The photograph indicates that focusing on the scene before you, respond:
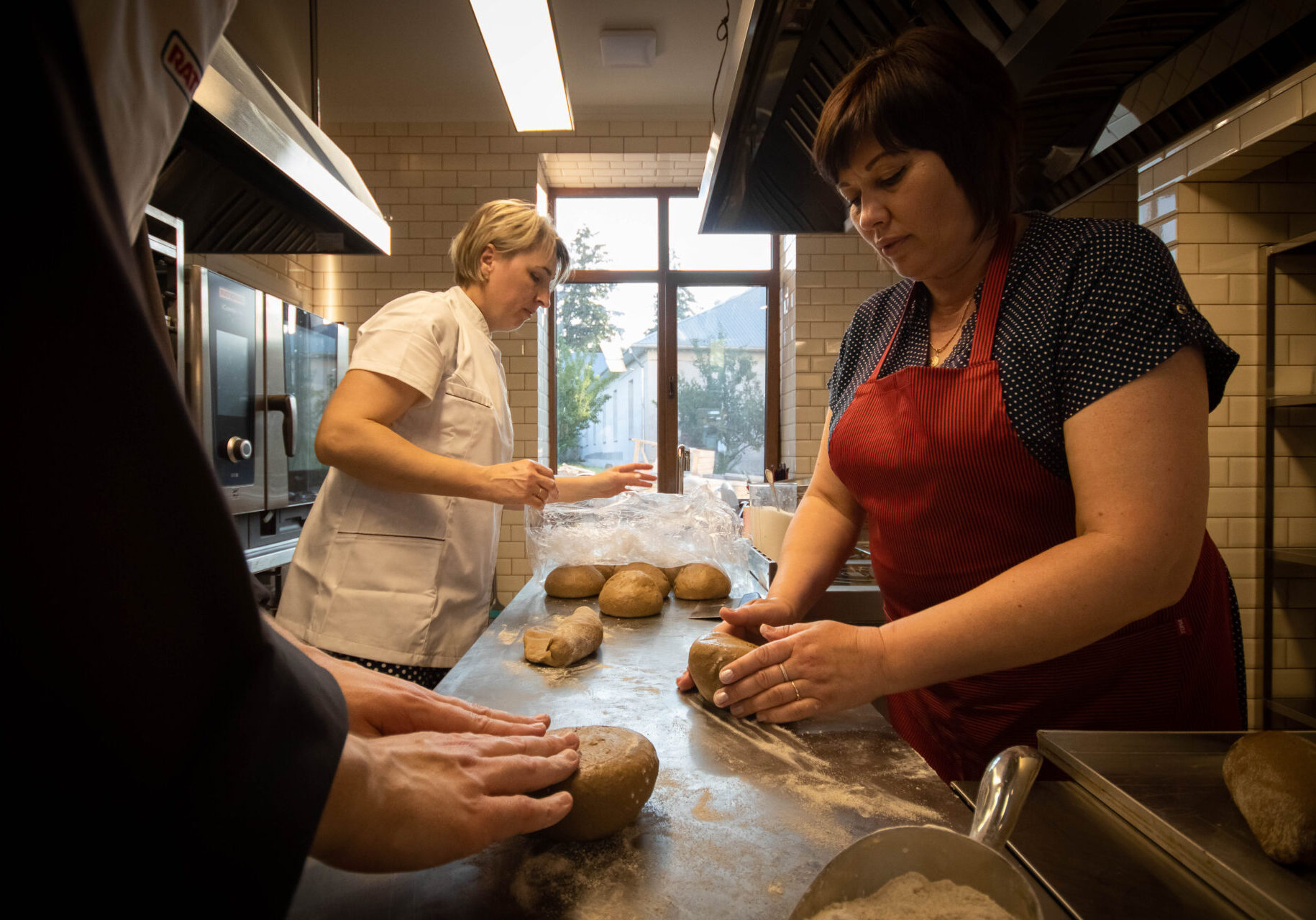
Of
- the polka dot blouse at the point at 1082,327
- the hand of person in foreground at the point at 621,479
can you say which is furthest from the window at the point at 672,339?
the polka dot blouse at the point at 1082,327

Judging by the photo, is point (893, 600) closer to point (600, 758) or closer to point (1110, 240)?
point (1110, 240)

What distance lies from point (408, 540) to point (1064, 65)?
1.67 meters

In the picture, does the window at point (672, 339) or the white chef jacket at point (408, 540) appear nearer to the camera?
the white chef jacket at point (408, 540)

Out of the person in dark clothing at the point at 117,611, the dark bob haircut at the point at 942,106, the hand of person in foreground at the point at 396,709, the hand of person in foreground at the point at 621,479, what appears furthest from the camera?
the hand of person in foreground at the point at 621,479

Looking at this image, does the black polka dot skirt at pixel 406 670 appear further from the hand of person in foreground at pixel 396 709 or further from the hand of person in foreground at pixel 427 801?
the hand of person in foreground at pixel 427 801

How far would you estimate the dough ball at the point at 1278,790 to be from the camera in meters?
0.63

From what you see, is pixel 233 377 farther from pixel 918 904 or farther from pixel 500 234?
pixel 918 904

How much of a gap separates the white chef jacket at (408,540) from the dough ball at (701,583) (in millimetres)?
560

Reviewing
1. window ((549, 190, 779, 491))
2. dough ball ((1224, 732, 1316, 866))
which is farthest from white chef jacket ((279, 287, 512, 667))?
window ((549, 190, 779, 491))

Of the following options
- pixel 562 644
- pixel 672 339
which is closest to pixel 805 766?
pixel 562 644

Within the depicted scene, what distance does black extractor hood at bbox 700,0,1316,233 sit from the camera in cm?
83

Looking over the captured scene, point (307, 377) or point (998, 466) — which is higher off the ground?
point (307, 377)

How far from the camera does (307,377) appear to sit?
351 cm

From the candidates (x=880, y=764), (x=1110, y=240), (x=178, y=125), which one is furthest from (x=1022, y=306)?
(x=178, y=125)
